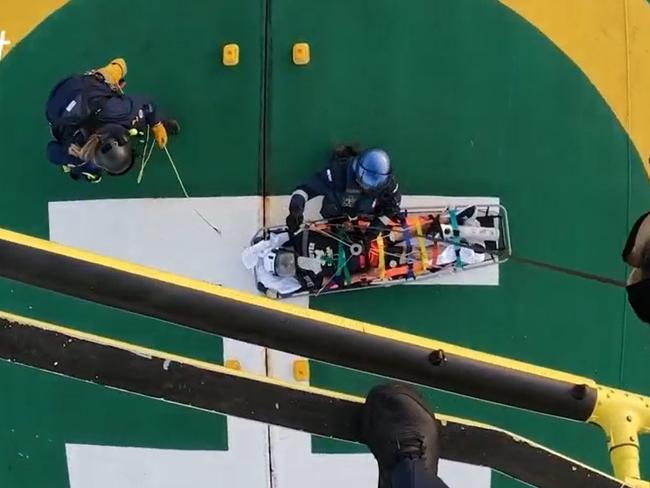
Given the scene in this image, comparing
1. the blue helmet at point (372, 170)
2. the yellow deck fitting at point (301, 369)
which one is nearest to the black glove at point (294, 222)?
the blue helmet at point (372, 170)

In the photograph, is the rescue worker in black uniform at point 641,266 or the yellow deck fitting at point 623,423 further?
the rescue worker in black uniform at point 641,266

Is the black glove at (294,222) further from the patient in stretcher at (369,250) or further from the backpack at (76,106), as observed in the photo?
the backpack at (76,106)

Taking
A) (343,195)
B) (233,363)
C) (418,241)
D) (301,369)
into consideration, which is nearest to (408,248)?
(418,241)

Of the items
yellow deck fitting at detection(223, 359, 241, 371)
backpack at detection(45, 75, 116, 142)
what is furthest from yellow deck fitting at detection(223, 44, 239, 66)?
yellow deck fitting at detection(223, 359, 241, 371)

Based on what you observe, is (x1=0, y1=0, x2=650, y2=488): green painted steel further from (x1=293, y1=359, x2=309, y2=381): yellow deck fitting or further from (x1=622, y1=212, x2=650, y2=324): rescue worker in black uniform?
(x1=622, y1=212, x2=650, y2=324): rescue worker in black uniform

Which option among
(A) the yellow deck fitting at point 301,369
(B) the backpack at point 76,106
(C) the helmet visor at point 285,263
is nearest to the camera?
(B) the backpack at point 76,106

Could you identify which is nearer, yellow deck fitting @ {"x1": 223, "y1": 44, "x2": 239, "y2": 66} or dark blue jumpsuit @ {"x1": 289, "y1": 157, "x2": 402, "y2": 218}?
dark blue jumpsuit @ {"x1": 289, "y1": 157, "x2": 402, "y2": 218}
